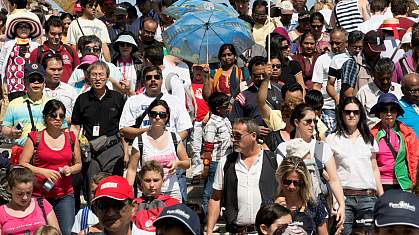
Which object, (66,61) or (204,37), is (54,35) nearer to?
(66,61)

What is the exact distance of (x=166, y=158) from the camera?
9328mm

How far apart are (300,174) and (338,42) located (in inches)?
210

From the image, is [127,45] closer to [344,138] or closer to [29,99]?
[29,99]

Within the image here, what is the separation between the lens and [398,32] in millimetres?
13695

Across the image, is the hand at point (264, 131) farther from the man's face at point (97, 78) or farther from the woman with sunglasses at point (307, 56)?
the woman with sunglasses at point (307, 56)

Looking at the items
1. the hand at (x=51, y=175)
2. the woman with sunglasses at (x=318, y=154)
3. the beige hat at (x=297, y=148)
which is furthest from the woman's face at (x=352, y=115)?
the hand at (x=51, y=175)

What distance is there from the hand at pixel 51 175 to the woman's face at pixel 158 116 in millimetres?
989

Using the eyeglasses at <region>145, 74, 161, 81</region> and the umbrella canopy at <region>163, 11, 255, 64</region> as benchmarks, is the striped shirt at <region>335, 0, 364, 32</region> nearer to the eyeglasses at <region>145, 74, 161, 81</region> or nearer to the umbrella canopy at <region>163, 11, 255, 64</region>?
the umbrella canopy at <region>163, 11, 255, 64</region>

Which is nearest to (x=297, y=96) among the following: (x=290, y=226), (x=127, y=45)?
(x=127, y=45)

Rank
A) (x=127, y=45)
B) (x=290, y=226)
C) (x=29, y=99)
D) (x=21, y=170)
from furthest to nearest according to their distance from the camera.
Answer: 1. (x=127, y=45)
2. (x=29, y=99)
3. (x=21, y=170)
4. (x=290, y=226)

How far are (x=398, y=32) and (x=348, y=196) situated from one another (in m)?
5.04

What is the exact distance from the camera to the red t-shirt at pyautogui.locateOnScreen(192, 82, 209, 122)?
1258 centimetres

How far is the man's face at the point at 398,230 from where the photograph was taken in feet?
15.3

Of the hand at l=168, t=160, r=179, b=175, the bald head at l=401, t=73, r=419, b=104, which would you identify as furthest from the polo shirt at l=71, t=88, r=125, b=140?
the bald head at l=401, t=73, r=419, b=104
